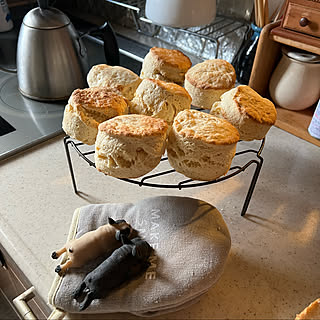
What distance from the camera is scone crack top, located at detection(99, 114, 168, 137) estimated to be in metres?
0.50

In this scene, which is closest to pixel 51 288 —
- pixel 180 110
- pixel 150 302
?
pixel 150 302

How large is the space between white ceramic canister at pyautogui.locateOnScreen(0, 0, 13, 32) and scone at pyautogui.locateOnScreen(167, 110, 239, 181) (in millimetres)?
1093

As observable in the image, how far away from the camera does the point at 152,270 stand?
20.2 inches

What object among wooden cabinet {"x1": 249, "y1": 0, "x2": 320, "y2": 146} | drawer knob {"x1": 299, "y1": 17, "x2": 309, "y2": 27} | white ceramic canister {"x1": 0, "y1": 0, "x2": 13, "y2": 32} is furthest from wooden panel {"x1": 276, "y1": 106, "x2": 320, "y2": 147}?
white ceramic canister {"x1": 0, "y1": 0, "x2": 13, "y2": 32}

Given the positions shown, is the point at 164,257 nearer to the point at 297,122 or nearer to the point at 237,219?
→ the point at 237,219

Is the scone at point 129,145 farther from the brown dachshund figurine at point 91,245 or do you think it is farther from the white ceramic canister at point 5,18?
the white ceramic canister at point 5,18

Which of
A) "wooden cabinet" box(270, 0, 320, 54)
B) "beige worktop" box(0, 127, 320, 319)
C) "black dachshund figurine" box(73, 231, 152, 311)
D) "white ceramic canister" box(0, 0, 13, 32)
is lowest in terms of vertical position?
"beige worktop" box(0, 127, 320, 319)

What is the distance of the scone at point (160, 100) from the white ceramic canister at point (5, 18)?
989mm

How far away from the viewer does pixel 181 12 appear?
908 millimetres

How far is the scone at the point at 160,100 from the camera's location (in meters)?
0.59

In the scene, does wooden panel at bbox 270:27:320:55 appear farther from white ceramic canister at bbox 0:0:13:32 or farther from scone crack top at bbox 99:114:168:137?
white ceramic canister at bbox 0:0:13:32

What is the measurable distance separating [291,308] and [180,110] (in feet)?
1.31

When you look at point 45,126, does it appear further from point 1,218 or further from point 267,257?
point 267,257

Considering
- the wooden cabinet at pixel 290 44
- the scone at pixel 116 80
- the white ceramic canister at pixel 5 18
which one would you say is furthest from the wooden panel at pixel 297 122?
the white ceramic canister at pixel 5 18
